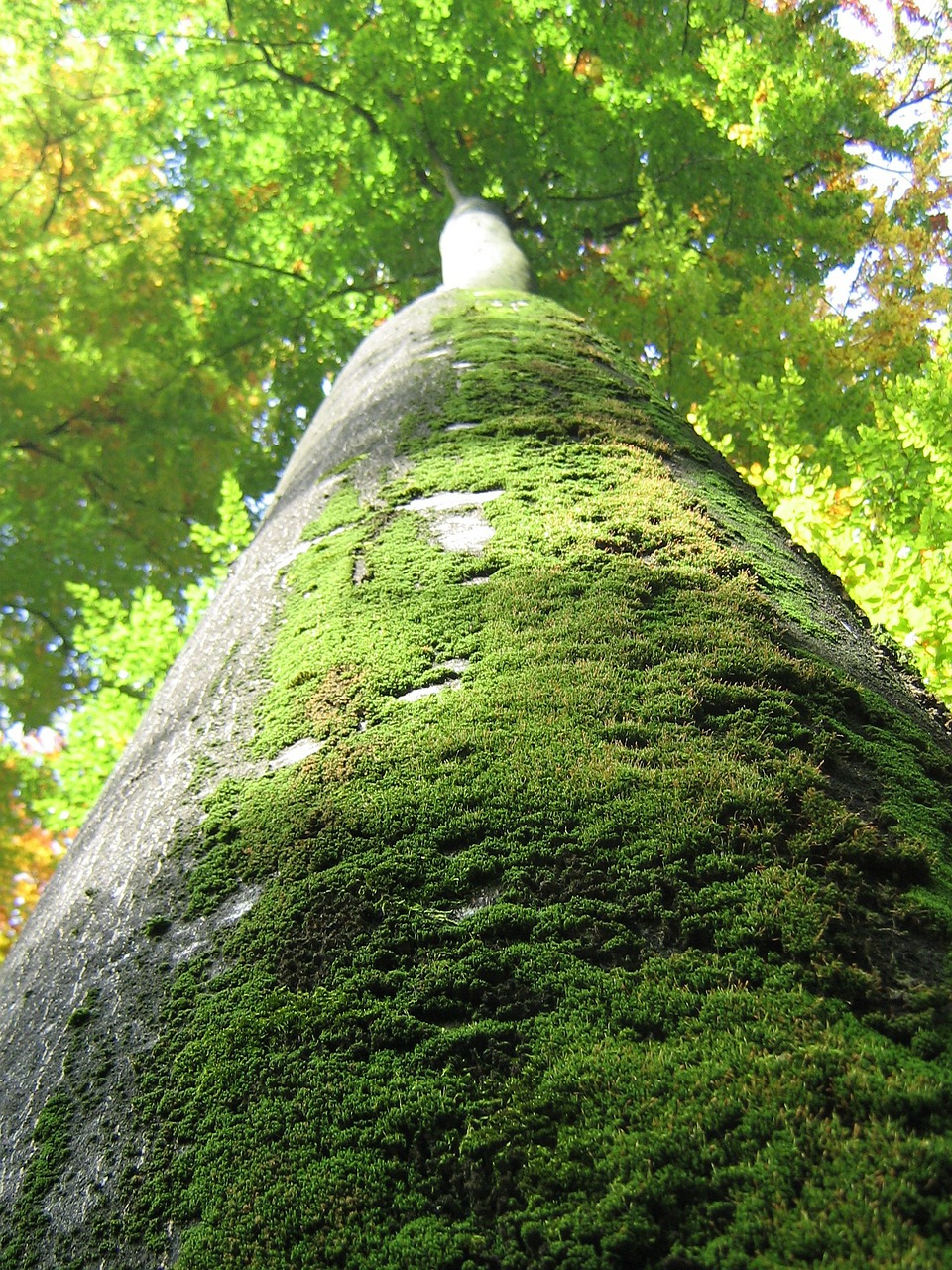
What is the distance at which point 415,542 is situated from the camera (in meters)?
2.25

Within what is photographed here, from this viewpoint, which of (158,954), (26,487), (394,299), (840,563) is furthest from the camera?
(26,487)

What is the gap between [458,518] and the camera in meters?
2.31

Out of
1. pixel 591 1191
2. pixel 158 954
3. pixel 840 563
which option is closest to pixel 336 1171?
pixel 591 1191

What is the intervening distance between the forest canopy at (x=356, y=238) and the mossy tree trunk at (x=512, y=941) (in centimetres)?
261

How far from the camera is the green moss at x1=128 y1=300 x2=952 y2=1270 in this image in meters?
0.94

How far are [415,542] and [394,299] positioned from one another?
7.87m

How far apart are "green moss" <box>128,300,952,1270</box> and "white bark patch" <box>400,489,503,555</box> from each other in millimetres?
162

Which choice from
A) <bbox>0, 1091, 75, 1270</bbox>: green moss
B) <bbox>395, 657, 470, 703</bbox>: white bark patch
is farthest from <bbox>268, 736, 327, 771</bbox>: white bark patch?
<bbox>0, 1091, 75, 1270</bbox>: green moss

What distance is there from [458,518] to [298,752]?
0.81m

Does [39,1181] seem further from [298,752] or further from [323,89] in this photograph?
[323,89]

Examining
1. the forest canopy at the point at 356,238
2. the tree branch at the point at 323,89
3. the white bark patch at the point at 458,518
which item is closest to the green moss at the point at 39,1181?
the white bark patch at the point at 458,518

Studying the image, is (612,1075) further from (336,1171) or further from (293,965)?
(293,965)

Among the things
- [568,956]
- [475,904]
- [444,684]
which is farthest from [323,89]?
[568,956]

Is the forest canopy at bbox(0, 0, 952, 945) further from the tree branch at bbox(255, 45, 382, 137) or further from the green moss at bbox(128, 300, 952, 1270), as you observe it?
the green moss at bbox(128, 300, 952, 1270)
